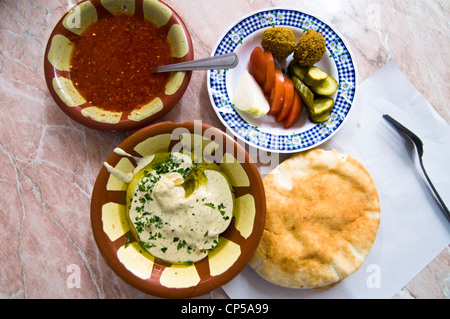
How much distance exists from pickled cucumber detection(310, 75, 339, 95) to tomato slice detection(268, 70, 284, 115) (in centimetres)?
17

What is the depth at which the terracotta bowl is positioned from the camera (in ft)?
5.36

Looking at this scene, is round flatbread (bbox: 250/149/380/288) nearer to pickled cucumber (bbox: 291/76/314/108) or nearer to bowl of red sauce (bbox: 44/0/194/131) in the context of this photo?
pickled cucumber (bbox: 291/76/314/108)

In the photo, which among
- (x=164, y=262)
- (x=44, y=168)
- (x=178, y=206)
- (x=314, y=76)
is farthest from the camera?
(x=44, y=168)

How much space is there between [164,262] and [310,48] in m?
1.23

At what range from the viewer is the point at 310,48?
1.83 meters

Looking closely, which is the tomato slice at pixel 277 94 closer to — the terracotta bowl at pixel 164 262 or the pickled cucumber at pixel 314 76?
the pickled cucumber at pixel 314 76

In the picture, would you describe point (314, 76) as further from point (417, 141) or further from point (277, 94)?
point (417, 141)

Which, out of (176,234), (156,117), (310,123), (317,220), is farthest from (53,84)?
(317,220)

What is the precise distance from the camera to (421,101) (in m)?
2.06

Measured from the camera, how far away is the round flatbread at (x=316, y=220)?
185 cm

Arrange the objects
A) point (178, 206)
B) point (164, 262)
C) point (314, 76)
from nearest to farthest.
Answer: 1. point (178, 206)
2. point (164, 262)
3. point (314, 76)

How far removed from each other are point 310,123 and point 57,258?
4.86ft

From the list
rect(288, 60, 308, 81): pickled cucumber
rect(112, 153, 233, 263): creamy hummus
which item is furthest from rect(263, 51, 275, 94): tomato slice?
rect(112, 153, 233, 263): creamy hummus

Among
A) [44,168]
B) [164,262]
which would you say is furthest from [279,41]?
[44,168]
